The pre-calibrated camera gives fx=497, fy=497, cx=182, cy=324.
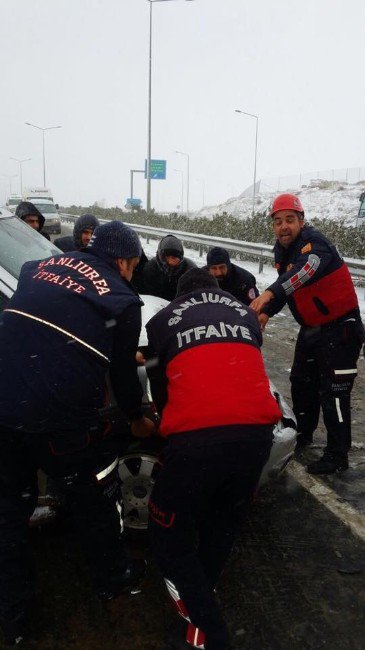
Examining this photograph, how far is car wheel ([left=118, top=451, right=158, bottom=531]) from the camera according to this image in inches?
112

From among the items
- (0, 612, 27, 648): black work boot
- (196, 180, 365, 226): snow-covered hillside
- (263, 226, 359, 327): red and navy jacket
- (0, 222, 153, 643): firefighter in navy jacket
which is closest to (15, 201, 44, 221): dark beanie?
(263, 226, 359, 327): red and navy jacket

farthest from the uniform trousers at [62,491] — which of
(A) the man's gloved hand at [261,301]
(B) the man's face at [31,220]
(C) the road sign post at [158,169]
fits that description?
(C) the road sign post at [158,169]

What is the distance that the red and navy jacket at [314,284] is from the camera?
11.7ft

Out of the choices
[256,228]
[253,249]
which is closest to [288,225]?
[253,249]

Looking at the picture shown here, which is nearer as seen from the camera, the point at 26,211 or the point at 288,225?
the point at 288,225

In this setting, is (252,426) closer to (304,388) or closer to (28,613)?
(28,613)

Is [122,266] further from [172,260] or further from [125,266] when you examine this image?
[172,260]

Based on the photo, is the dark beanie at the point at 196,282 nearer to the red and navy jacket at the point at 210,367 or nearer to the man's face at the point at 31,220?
the red and navy jacket at the point at 210,367

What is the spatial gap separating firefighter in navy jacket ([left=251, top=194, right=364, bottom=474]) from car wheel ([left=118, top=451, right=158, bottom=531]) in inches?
52.8

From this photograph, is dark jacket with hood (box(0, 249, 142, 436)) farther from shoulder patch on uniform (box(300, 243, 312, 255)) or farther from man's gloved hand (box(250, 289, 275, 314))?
shoulder patch on uniform (box(300, 243, 312, 255))

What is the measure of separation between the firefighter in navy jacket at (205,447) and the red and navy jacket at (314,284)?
1.38m

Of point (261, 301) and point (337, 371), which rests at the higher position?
point (261, 301)

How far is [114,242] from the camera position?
2.34m

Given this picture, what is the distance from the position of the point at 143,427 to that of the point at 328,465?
178cm
